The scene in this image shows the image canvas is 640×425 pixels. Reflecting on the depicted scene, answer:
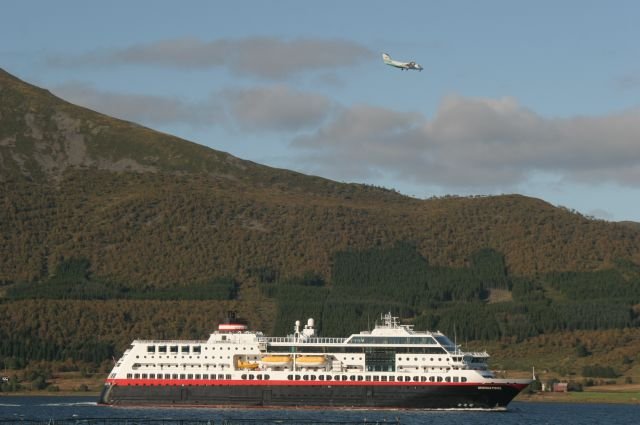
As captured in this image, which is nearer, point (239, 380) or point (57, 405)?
point (239, 380)

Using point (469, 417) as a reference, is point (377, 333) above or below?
above

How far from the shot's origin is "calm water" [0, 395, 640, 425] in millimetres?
151875

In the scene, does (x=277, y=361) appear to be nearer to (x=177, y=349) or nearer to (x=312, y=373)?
(x=312, y=373)

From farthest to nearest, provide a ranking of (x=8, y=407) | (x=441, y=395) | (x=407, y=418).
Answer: (x=8, y=407) < (x=441, y=395) < (x=407, y=418)

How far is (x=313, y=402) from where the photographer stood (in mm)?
170500

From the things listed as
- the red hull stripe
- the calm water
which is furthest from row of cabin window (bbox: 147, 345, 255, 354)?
the calm water

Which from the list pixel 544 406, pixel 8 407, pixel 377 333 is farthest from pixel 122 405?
pixel 544 406

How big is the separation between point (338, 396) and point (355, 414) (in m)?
11.9

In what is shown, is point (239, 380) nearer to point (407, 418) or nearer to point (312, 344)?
point (312, 344)

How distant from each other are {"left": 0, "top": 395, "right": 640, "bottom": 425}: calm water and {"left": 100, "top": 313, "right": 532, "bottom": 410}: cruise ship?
2.38m

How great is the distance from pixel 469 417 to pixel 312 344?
26.5 m

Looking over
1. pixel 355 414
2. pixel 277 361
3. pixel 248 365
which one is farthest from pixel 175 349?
pixel 355 414

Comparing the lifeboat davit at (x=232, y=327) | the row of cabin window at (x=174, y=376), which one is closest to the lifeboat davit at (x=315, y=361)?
the row of cabin window at (x=174, y=376)

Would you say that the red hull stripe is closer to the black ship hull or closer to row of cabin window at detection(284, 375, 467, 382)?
the black ship hull
